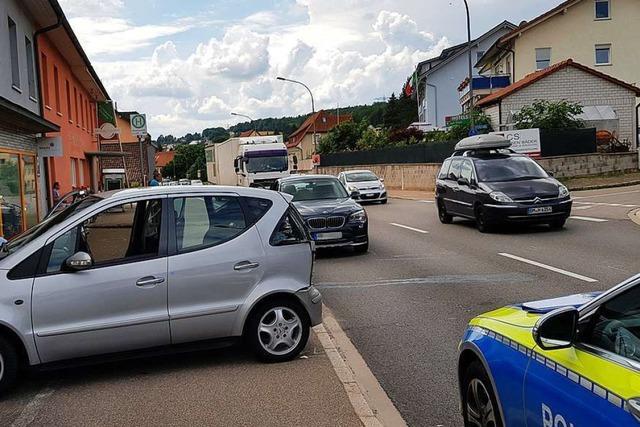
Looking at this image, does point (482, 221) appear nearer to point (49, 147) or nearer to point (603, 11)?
point (49, 147)

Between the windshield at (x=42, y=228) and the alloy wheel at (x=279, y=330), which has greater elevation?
the windshield at (x=42, y=228)

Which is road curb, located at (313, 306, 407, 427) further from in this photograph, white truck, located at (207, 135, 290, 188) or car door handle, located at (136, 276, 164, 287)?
white truck, located at (207, 135, 290, 188)

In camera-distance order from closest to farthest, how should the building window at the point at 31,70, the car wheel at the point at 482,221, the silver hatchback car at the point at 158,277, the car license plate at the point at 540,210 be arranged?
the silver hatchback car at the point at 158,277 < the car license plate at the point at 540,210 < the car wheel at the point at 482,221 < the building window at the point at 31,70

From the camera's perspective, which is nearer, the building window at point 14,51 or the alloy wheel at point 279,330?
the alloy wheel at point 279,330

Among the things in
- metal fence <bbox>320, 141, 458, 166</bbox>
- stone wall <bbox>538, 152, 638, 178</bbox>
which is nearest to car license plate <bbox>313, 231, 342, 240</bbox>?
stone wall <bbox>538, 152, 638, 178</bbox>

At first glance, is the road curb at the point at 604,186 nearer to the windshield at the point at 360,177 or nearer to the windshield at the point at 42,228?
the windshield at the point at 360,177

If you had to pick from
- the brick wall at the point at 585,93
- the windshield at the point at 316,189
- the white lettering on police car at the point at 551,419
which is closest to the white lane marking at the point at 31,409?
the white lettering on police car at the point at 551,419

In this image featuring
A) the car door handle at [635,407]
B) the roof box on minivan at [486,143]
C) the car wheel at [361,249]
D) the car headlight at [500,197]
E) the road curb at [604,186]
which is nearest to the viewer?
the car door handle at [635,407]

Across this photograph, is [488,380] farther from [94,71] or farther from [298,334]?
[94,71]

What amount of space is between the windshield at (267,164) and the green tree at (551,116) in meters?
11.7

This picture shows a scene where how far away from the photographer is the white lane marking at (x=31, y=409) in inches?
204

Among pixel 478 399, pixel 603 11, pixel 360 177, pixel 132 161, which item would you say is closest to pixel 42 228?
pixel 478 399

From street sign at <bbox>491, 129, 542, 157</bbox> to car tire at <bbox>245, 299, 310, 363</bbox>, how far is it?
25.3 metres

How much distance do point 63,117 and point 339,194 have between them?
15632mm
